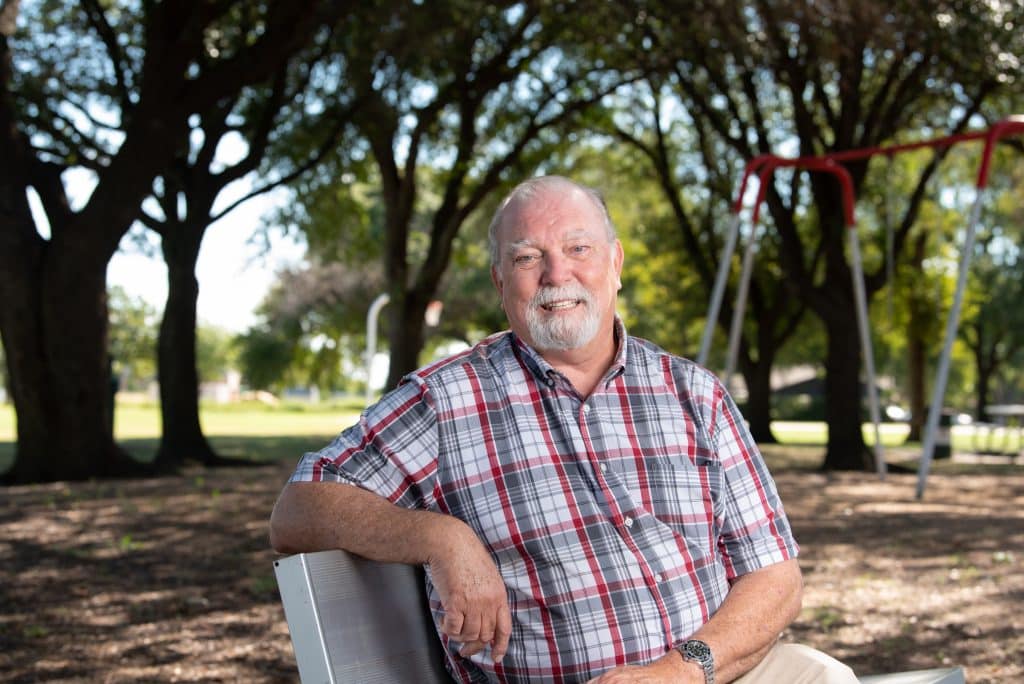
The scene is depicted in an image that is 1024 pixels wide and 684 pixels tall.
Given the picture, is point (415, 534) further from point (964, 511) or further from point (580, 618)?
point (964, 511)

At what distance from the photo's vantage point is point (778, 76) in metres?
17.2

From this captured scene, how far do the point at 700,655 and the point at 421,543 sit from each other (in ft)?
1.94

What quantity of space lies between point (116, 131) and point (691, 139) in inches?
526

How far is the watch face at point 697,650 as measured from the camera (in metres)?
2.38

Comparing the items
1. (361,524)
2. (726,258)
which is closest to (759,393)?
(726,258)

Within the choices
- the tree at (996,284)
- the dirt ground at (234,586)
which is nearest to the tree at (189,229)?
the dirt ground at (234,586)

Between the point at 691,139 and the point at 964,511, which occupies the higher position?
the point at 691,139

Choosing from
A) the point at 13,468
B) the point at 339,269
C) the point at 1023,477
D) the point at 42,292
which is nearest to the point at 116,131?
the point at 42,292

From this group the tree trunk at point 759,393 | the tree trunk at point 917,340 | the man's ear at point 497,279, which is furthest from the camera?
the tree trunk at point 917,340

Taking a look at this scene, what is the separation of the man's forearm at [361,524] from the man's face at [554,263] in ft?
1.67

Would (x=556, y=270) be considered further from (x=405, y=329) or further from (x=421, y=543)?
(x=405, y=329)

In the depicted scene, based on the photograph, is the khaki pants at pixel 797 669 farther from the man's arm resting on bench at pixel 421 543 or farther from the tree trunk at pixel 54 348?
the tree trunk at pixel 54 348

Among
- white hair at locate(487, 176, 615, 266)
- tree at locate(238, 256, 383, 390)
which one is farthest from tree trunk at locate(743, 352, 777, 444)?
white hair at locate(487, 176, 615, 266)

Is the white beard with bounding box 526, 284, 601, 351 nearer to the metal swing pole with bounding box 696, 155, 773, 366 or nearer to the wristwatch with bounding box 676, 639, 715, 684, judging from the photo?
the wristwatch with bounding box 676, 639, 715, 684
